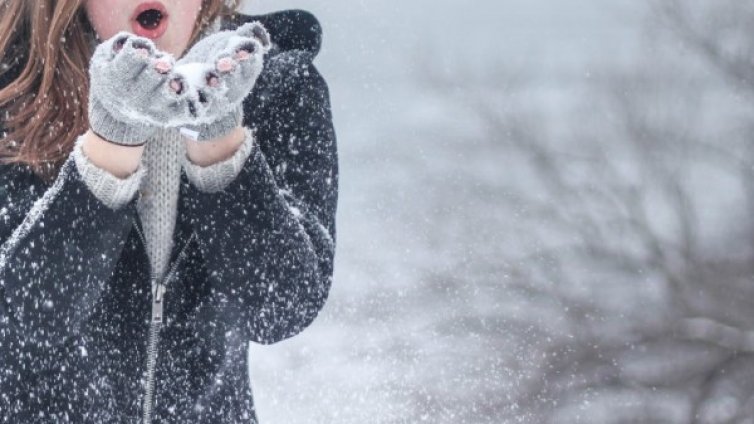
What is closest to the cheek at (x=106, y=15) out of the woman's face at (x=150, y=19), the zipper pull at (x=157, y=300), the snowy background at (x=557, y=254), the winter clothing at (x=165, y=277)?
the woman's face at (x=150, y=19)

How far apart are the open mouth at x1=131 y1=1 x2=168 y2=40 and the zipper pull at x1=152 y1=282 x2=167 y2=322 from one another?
0.75ft

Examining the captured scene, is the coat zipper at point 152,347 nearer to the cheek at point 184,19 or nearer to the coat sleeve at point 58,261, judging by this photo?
the coat sleeve at point 58,261

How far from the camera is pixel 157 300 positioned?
118cm

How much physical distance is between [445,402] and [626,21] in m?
5.09

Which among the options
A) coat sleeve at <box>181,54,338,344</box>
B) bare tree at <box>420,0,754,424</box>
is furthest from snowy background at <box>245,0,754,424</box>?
coat sleeve at <box>181,54,338,344</box>

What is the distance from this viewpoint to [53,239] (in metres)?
1.10

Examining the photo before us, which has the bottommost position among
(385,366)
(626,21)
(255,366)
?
(255,366)

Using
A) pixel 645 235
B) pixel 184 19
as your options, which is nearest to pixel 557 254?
pixel 645 235

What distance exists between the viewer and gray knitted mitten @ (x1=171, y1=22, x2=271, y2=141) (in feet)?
3.23

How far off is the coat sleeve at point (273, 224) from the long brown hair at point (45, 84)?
12cm

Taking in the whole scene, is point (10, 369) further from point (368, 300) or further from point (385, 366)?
point (368, 300)

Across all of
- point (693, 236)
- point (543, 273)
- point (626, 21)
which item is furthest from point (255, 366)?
point (626, 21)

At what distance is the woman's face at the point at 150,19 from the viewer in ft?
3.82

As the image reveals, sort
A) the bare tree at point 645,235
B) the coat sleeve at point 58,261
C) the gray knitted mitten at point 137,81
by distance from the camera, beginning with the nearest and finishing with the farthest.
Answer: the gray knitted mitten at point 137,81
the coat sleeve at point 58,261
the bare tree at point 645,235
